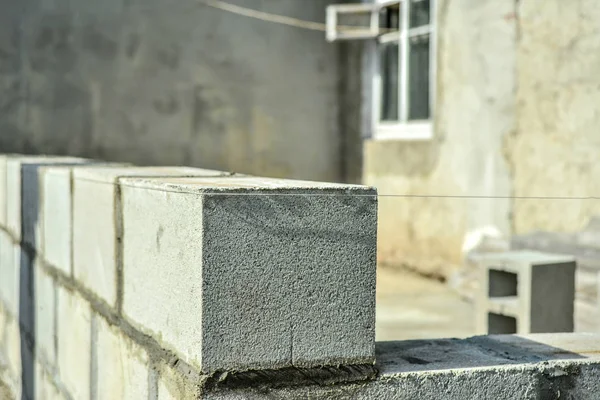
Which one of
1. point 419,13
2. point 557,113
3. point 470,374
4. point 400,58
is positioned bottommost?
point 470,374

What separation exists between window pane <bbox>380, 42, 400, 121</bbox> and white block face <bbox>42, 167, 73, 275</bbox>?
6604mm

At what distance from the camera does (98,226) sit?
2.92 meters

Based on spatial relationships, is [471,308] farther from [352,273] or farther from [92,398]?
[352,273]

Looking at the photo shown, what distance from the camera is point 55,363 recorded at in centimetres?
358

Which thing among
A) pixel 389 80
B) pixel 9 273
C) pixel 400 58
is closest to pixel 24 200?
pixel 9 273

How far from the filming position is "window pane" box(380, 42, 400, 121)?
10.2 m

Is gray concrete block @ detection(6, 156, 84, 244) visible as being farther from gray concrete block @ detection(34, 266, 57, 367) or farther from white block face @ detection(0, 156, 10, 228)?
gray concrete block @ detection(34, 266, 57, 367)

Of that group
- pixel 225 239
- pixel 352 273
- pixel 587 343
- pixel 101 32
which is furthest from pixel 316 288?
pixel 101 32

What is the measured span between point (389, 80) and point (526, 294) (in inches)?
212

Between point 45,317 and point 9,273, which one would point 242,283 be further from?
point 9,273

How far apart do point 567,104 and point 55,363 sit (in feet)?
15.9

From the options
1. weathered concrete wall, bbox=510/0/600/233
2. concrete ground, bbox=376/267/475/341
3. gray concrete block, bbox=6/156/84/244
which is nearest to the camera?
gray concrete block, bbox=6/156/84/244

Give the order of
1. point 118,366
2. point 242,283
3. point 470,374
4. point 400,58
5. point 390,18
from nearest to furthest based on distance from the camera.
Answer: point 242,283 < point 470,374 < point 118,366 < point 400,58 < point 390,18

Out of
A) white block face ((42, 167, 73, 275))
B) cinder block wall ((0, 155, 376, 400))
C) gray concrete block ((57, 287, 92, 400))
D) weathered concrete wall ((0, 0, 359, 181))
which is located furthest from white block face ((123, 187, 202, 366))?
weathered concrete wall ((0, 0, 359, 181))
